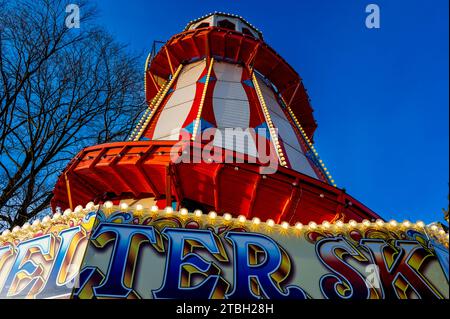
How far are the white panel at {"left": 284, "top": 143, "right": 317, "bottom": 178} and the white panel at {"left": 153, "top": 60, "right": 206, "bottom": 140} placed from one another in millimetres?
3556

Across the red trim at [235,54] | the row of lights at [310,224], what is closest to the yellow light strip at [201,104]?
the red trim at [235,54]

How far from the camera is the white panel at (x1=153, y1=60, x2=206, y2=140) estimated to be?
12.2m

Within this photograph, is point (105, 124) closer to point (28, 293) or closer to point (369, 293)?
point (28, 293)

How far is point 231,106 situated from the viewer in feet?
43.3

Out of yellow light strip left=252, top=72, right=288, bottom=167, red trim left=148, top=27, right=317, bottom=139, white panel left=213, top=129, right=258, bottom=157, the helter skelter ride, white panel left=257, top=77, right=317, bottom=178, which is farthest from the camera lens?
red trim left=148, top=27, right=317, bottom=139

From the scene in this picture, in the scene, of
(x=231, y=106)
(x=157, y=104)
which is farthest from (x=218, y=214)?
(x=157, y=104)

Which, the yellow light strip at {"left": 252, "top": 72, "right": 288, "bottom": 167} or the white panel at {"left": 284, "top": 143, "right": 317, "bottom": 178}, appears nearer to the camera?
the yellow light strip at {"left": 252, "top": 72, "right": 288, "bottom": 167}

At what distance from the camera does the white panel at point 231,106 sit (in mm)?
11430

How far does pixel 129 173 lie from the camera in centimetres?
961

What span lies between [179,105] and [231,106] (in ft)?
6.09

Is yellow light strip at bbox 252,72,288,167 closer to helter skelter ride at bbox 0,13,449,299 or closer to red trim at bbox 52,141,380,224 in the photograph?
helter skelter ride at bbox 0,13,449,299

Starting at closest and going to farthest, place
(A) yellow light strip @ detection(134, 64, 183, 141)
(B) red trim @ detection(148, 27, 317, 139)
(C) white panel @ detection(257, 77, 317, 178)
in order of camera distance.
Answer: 1. (C) white panel @ detection(257, 77, 317, 178)
2. (A) yellow light strip @ detection(134, 64, 183, 141)
3. (B) red trim @ detection(148, 27, 317, 139)

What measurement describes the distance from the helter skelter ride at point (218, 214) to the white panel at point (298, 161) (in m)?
0.08

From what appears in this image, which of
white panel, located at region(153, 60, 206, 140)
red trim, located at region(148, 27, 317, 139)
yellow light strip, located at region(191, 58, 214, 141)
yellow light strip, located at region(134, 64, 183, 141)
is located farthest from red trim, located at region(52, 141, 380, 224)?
red trim, located at region(148, 27, 317, 139)
